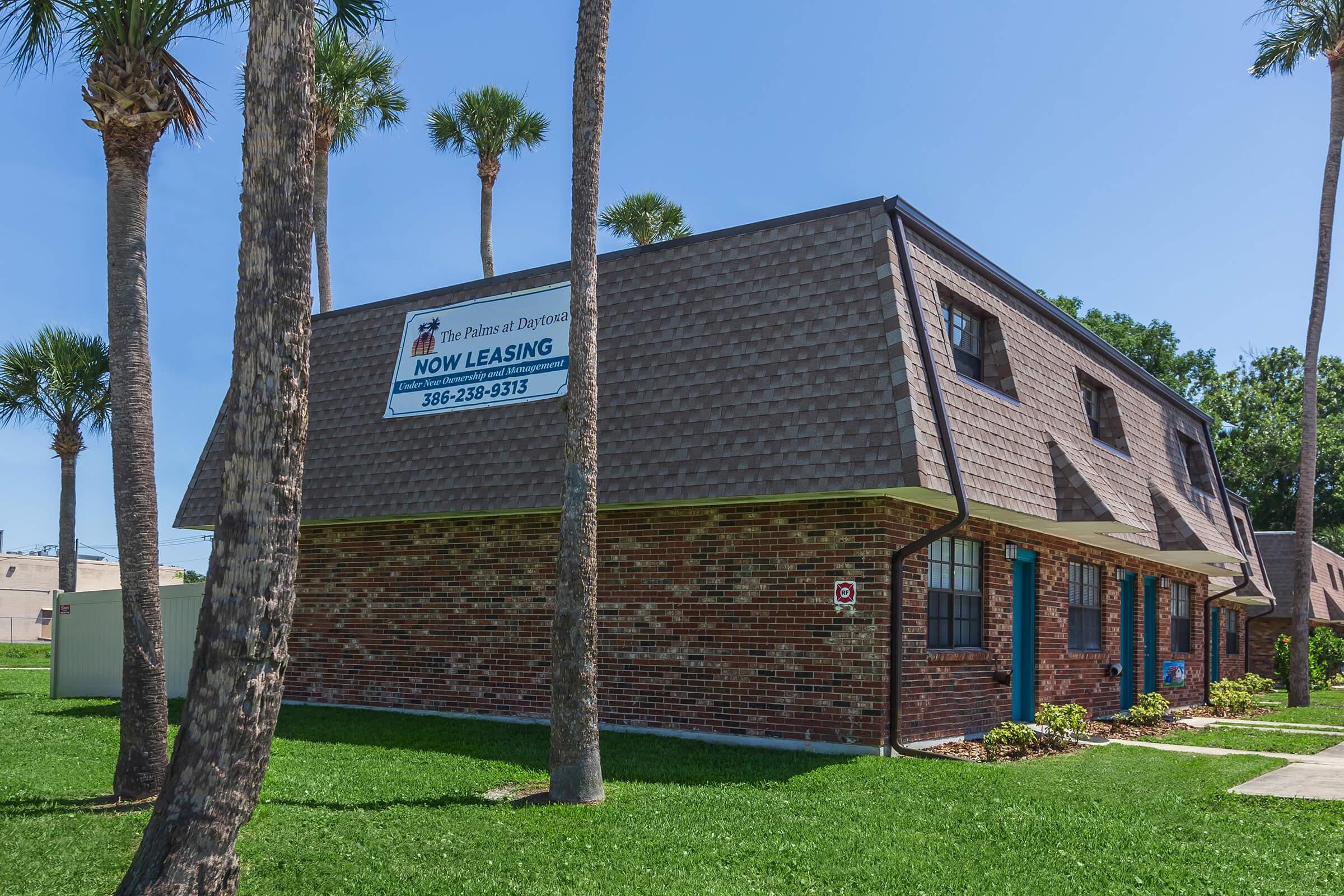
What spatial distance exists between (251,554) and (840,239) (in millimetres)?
8792

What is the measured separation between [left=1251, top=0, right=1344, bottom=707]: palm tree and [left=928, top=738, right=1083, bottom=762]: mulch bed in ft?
43.3

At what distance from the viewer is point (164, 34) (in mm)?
10086

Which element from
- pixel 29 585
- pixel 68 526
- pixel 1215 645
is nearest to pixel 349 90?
pixel 68 526

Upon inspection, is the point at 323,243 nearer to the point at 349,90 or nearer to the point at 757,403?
the point at 349,90

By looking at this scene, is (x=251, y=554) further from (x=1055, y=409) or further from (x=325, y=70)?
(x=325, y=70)

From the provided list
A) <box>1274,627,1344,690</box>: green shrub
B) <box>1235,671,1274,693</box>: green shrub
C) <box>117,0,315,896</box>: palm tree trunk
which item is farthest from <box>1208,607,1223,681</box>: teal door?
<box>117,0,315,896</box>: palm tree trunk

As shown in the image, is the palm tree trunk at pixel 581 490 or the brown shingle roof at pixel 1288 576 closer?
the palm tree trunk at pixel 581 490

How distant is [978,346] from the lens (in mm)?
14953

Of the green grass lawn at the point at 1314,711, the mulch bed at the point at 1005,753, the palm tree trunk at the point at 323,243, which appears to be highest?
the palm tree trunk at the point at 323,243

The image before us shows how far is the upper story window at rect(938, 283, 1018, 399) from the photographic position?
14.3m

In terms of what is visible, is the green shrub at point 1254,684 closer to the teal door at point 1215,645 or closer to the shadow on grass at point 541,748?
the teal door at point 1215,645

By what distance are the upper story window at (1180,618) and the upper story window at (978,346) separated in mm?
10125

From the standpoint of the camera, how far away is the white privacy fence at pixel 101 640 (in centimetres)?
1850

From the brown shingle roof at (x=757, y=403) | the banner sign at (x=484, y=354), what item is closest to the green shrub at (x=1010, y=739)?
the brown shingle roof at (x=757, y=403)
